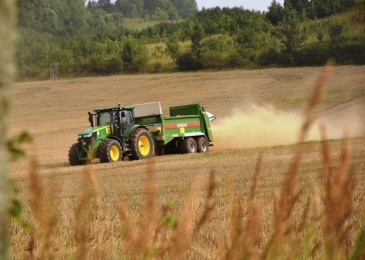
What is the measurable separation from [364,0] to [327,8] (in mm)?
60486

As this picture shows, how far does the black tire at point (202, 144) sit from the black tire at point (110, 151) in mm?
3500

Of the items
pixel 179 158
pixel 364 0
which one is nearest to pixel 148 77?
pixel 179 158

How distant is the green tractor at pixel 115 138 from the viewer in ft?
62.8

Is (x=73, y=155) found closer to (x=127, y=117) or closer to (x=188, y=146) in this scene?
(x=127, y=117)

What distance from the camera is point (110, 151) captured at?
19.1 m

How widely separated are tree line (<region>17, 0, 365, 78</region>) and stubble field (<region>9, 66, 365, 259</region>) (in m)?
2.61

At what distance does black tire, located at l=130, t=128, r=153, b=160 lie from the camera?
19.3m

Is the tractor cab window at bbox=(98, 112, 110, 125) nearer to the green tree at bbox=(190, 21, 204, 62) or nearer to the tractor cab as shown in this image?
the tractor cab

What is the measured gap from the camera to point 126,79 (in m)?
49.7

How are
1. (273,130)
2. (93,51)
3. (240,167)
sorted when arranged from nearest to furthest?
(240,167), (273,130), (93,51)

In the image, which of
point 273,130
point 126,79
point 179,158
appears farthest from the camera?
point 126,79

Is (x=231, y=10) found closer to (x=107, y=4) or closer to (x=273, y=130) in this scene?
(x=273, y=130)

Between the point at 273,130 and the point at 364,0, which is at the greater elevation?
the point at 364,0

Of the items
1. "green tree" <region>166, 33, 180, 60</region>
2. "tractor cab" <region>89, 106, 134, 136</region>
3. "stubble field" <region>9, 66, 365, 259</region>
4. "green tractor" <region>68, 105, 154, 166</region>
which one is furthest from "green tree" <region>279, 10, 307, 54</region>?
"tractor cab" <region>89, 106, 134, 136</region>
